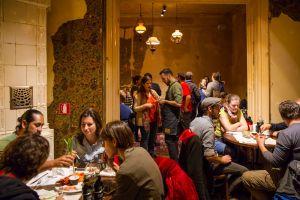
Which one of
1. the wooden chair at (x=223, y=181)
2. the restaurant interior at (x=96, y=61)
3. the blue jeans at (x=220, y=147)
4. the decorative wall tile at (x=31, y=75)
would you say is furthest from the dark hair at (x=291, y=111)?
the decorative wall tile at (x=31, y=75)

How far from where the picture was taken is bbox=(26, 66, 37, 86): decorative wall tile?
168 inches

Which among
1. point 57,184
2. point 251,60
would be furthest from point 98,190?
point 251,60

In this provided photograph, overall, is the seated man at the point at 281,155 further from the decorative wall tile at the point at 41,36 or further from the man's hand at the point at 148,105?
the decorative wall tile at the point at 41,36

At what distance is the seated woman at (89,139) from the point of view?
338 cm

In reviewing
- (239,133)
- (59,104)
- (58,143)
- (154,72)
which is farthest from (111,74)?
(154,72)

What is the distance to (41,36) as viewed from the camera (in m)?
4.41

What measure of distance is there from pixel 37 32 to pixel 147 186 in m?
2.82

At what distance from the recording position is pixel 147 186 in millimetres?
2238

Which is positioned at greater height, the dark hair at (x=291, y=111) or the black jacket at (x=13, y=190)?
the dark hair at (x=291, y=111)

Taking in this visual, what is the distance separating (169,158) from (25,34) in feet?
7.26

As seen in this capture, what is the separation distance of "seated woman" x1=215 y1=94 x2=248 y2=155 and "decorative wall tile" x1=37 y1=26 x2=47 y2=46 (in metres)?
2.46

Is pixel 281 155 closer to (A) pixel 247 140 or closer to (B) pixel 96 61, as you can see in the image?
(A) pixel 247 140

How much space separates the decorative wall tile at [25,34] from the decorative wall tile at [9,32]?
0.05 metres

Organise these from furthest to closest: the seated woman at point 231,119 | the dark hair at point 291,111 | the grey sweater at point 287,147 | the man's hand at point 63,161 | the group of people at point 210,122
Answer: the seated woman at point 231,119, the group of people at point 210,122, the dark hair at point 291,111, the grey sweater at point 287,147, the man's hand at point 63,161
